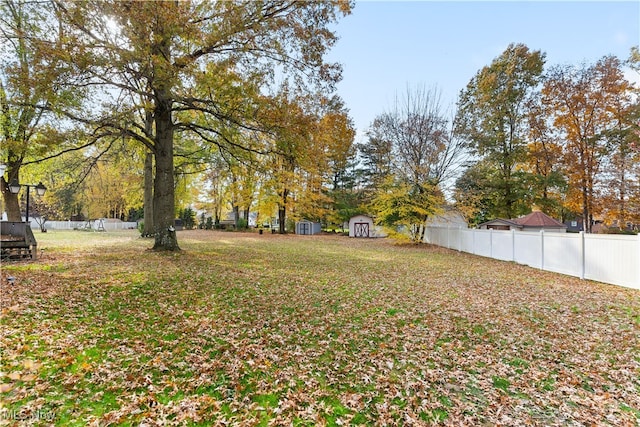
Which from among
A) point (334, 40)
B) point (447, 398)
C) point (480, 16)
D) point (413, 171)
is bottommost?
point (447, 398)

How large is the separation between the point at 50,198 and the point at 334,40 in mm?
39107

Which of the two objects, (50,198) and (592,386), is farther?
(50,198)

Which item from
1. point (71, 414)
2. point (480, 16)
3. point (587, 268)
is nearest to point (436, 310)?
point (71, 414)

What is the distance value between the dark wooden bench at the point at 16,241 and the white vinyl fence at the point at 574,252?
1493 centimetres

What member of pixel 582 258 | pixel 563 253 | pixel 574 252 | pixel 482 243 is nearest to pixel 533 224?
pixel 482 243

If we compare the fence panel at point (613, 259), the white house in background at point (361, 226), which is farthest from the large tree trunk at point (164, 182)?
the white house in background at point (361, 226)

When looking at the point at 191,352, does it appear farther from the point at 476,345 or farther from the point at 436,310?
the point at 436,310

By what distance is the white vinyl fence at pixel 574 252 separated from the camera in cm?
734

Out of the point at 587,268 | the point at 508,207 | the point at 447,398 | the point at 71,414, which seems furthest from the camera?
the point at 508,207

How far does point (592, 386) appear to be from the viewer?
3.05 meters

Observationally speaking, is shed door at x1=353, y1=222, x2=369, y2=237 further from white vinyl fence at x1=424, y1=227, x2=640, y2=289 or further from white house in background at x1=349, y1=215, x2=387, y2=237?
white vinyl fence at x1=424, y1=227, x2=640, y2=289

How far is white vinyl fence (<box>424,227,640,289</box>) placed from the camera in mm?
7340

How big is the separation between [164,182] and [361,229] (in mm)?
20314

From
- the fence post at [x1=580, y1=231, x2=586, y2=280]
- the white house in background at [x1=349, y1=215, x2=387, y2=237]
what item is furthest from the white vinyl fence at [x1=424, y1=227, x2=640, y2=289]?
the white house in background at [x1=349, y1=215, x2=387, y2=237]
